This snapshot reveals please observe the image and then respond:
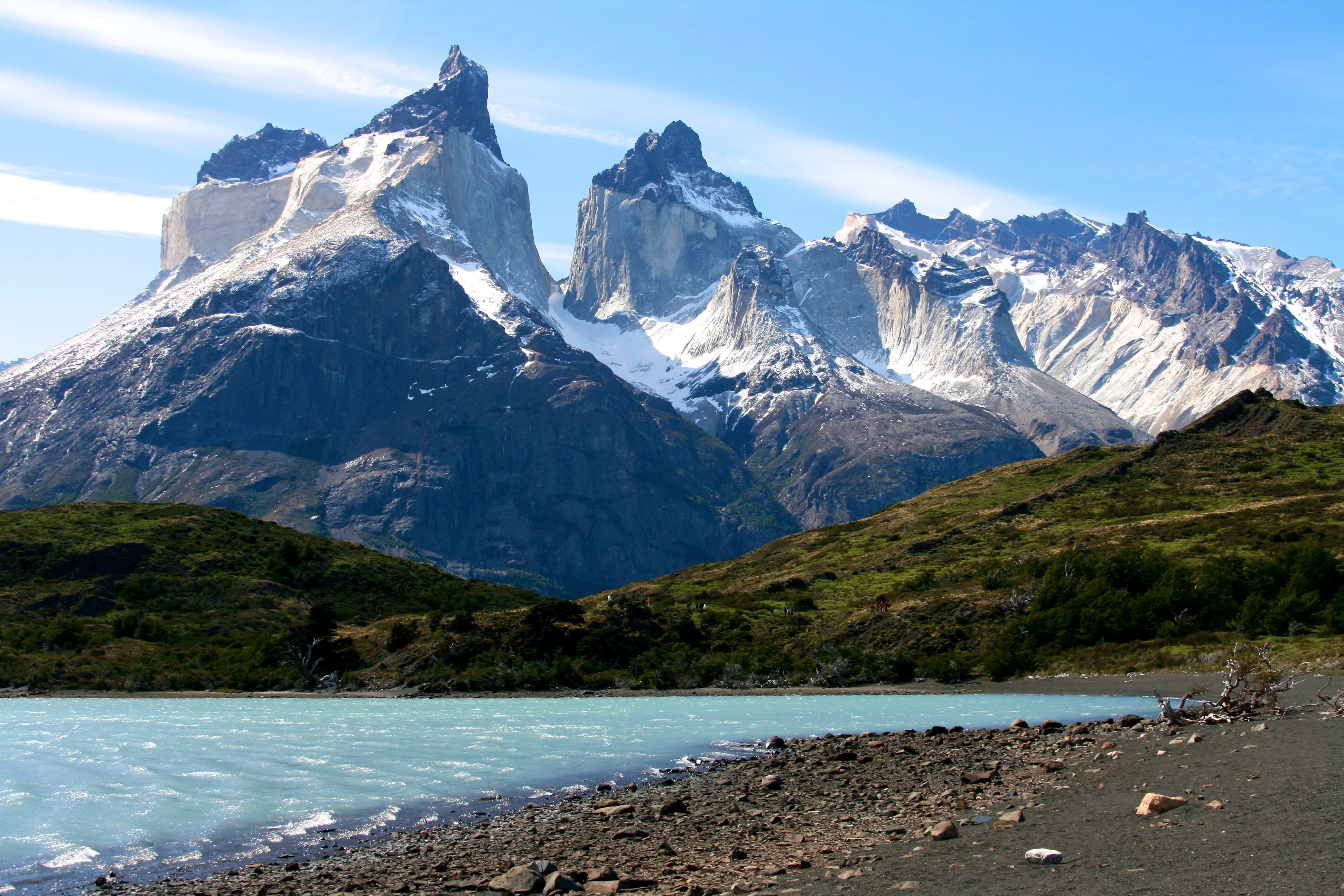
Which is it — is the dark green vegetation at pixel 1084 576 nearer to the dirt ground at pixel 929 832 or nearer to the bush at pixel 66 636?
the dirt ground at pixel 929 832

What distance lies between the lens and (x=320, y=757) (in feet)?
130

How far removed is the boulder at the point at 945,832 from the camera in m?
19.5

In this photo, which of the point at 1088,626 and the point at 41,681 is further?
the point at 41,681

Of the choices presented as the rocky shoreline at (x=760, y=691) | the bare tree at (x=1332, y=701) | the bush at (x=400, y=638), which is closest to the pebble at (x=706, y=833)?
the bare tree at (x=1332, y=701)

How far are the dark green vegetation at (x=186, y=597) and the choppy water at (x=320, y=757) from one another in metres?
13.3

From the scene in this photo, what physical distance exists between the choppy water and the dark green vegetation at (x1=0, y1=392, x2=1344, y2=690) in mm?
10442

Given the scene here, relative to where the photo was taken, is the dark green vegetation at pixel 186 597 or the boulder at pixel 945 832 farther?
the dark green vegetation at pixel 186 597

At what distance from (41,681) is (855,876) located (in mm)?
83864

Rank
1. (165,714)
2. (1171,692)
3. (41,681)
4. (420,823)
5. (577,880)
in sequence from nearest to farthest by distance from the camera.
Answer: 1. (577,880)
2. (420,823)
3. (1171,692)
4. (165,714)
5. (41,681)

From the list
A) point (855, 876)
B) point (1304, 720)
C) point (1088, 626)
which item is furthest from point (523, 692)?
point (855, 876)

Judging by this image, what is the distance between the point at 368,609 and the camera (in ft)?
345

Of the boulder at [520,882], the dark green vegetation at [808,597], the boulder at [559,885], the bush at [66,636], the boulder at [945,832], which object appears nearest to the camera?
the boulder at [559,885]

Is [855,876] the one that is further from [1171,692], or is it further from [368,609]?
[368,609]

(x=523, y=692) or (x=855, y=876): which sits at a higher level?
(x=855, y=876)
